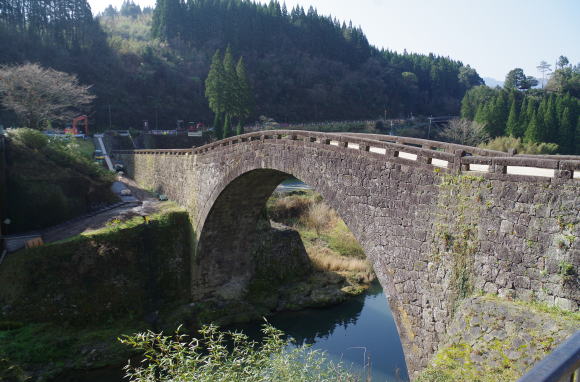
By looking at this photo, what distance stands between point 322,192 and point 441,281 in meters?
4.70

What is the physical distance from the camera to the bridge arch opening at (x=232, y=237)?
19.7 m

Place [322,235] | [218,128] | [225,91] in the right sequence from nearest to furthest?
[322,235] < [218,128] < [225,91]

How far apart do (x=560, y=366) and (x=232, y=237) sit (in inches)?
823

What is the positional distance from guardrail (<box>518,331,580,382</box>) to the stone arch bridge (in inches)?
234

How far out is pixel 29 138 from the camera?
2406 centimetres

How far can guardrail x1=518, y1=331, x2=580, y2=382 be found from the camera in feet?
5.46

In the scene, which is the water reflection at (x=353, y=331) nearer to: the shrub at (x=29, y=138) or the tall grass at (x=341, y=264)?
the tall grass at (x=341, y=264)

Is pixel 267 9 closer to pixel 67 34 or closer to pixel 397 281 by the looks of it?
pixel 67 34

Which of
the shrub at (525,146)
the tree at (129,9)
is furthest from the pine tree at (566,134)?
the tree at (129,9)

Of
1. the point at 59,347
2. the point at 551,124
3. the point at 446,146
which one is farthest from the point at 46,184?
the point at 551,124

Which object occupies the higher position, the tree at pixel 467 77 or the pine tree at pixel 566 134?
the tree at pixel 467 77

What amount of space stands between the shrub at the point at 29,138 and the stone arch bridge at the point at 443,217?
52.8 ft

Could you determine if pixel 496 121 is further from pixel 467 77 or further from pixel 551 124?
pixel 467 77

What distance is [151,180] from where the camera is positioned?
97.9 ft
